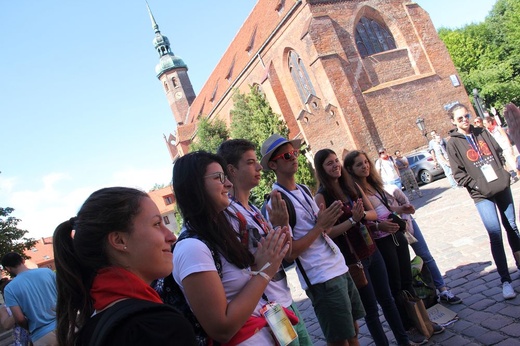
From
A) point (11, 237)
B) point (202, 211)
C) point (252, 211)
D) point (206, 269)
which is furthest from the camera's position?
point (11, 237)

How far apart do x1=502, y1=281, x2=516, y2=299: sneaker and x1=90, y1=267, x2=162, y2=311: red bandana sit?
3.93 metres

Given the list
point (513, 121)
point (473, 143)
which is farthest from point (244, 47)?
point (513, 121)

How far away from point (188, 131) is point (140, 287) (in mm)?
46559

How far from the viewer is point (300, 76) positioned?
87.7ft

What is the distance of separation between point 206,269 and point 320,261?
139 cm

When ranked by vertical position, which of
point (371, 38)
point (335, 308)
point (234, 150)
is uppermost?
point (371, 38)

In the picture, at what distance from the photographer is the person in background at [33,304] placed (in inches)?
181

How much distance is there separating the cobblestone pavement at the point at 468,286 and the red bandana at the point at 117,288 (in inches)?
124

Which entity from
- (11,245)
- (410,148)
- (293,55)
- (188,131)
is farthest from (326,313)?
(188,131)

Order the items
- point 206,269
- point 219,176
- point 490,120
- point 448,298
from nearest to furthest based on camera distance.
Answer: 1. point 206,269
2. point 219,176
3. point 448,298
4. point 490,120

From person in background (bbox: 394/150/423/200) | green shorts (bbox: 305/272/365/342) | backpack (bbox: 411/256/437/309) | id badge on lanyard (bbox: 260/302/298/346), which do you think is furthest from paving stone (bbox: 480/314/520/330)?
person in background (bbox: 394/150/423/200)

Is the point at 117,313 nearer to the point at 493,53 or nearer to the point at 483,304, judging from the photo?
the point at 483,304

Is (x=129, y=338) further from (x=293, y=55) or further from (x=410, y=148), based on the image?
(x=293, y=55)

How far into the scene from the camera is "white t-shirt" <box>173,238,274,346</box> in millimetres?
1820
